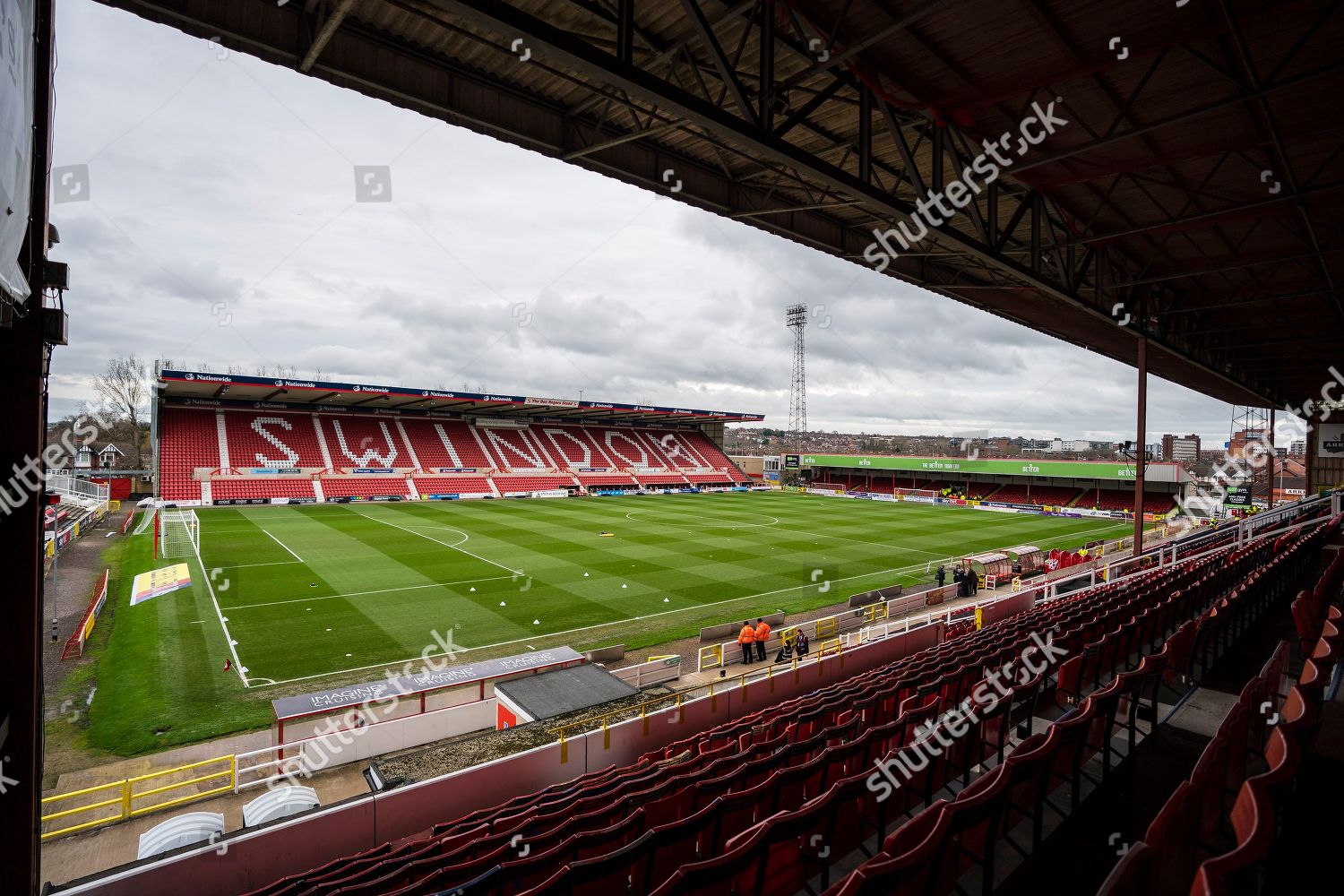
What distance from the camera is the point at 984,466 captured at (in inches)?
2227

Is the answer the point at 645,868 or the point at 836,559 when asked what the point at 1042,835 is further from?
the point at 836,559

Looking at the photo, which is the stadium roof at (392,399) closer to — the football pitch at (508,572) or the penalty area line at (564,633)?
the football pitch at (508,572)

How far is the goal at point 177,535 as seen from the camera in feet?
77.9

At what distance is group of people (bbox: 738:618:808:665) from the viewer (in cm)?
1348

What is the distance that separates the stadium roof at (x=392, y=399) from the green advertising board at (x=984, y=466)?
13.9 metres

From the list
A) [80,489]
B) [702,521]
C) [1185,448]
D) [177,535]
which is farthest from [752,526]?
[1185,448]

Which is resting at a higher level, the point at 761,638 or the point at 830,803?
the point at 830,803

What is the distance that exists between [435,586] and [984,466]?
2001 inches

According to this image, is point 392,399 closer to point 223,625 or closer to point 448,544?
point 448,544

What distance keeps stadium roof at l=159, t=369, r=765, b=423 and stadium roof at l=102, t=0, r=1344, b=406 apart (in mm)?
38735


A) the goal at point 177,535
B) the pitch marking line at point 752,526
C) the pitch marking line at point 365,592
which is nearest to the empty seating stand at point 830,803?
the pitch marking line at point 365,592

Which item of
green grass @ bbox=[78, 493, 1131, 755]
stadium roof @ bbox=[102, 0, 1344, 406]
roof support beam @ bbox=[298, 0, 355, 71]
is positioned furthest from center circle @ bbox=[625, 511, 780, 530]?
roof support beam @ bbox=[298, 0, 355, 71]

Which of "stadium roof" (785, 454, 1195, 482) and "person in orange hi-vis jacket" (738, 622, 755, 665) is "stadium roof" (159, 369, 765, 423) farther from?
"person in orange hi-vis jacket" (738, 622, 755, 665)

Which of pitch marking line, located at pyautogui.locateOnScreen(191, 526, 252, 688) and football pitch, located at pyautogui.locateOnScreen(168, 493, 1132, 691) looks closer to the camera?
pitch marking line, located at pyautogui.locateOnScreen(191, 526, 252, 688)
